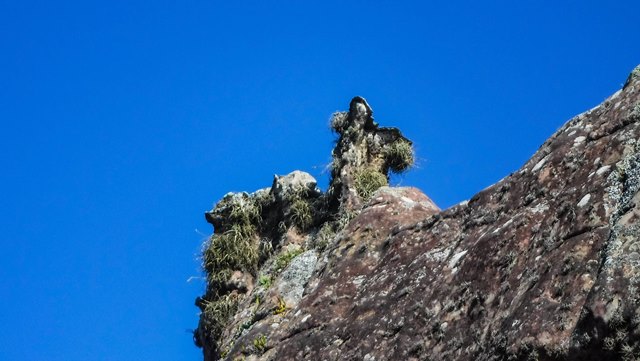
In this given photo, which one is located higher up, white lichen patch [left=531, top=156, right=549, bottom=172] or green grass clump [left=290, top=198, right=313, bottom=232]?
green grass clump [left=290, top=198, right=313, bottom=232]

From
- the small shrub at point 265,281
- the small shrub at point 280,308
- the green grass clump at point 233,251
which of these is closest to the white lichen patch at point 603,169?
the small shrub at point 280,308

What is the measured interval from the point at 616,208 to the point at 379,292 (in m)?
3.29


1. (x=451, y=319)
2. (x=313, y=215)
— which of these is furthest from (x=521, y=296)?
(x=313, y=215)

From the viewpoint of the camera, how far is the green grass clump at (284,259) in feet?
47.9

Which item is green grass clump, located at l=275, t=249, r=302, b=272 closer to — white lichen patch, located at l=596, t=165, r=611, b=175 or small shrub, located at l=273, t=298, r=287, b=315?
small shrub, located at l=273, t=298, r=287, b=315

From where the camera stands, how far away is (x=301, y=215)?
56.0 ft

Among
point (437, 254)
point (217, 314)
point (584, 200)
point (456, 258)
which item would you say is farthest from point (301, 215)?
point (584, 200)

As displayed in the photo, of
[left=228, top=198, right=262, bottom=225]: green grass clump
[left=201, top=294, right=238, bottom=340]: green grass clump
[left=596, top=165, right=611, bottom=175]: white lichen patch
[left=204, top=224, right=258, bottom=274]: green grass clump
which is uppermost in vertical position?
[left=228, top=198, right=262, bottom=225]: green grass clump

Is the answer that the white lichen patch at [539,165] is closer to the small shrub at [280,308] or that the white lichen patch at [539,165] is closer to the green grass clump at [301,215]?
the small shrub at [280,308]

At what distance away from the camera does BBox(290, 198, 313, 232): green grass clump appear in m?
17.0

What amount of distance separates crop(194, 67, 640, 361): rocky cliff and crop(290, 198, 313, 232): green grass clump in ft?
6.19

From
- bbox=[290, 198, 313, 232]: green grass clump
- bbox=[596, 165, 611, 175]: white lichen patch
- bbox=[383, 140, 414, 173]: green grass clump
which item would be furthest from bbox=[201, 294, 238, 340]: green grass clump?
bbox=[596, 165, 611, 175]: white lichen patch

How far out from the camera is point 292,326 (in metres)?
10.9

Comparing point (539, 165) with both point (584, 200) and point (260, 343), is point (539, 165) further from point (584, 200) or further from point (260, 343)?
point (260, 343)
